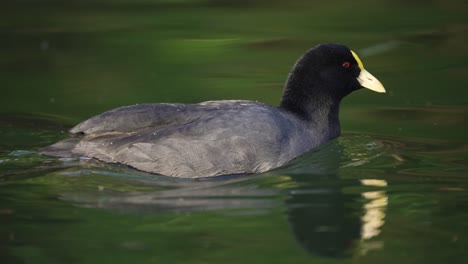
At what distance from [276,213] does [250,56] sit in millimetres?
5103

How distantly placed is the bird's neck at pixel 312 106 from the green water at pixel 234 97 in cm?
22

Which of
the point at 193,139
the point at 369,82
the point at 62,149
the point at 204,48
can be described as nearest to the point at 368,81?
the point at 369,82

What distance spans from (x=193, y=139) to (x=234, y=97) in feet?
7.53

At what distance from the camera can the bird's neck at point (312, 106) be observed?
8.46m

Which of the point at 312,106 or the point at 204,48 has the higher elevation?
the point at 204,48

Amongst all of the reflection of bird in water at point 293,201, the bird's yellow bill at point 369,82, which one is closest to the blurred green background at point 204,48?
the bird's yellow bill at point 369,82

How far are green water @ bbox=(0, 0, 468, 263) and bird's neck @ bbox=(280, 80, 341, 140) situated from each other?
22 cm

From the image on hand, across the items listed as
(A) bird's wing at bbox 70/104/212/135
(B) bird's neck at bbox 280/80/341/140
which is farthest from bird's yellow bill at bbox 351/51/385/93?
(A) bird's wing at bbox 70/104/212/135

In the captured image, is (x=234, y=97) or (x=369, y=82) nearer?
(x=369, y=82)

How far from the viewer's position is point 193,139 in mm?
7625

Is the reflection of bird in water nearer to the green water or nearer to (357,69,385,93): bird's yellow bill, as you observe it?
the green water

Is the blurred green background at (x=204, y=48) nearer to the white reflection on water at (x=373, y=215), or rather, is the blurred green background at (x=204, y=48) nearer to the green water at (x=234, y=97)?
the green water at (x=234, y=97)

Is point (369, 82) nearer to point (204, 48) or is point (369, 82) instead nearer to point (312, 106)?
point (312, 106)

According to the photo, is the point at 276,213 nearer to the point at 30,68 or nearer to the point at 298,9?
the point at 30,68
